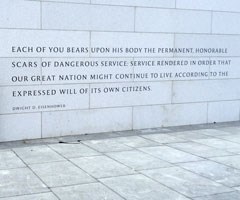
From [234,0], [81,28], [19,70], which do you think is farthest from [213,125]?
[19,70]

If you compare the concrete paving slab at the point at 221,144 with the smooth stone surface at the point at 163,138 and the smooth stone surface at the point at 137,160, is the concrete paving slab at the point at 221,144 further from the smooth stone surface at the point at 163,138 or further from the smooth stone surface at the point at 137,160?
the smooth stone surface at the point at 137,160

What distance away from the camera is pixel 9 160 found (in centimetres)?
700

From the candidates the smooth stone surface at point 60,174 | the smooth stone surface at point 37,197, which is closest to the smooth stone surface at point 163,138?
the smooth stone surface at point 60,174

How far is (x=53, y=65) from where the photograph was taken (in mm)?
8430

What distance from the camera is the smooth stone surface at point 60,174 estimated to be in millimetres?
5973

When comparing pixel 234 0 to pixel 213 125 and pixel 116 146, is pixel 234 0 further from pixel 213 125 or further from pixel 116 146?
pixel 116 146

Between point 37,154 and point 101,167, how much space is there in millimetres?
1269

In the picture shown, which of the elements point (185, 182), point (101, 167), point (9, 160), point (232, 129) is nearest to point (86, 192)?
point (101, 167)

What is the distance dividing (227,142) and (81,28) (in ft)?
11.2

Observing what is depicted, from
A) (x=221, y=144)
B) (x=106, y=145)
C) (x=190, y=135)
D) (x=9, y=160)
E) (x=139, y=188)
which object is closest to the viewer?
(x=139, y=188)

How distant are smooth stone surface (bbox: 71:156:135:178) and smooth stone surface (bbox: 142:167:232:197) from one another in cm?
36

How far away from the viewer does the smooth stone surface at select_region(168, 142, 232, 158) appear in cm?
759

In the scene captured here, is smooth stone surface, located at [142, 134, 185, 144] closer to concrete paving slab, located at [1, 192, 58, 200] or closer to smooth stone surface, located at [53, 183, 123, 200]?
smooth stone surface, located at [53, 183, 123, 200]

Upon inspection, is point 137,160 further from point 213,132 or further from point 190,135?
point 213,132
